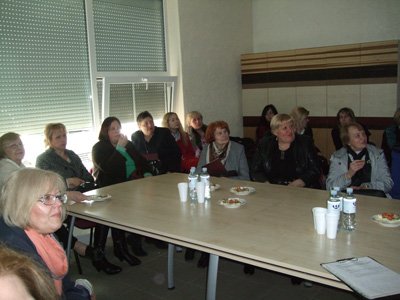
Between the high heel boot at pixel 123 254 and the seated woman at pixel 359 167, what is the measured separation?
1897 mm

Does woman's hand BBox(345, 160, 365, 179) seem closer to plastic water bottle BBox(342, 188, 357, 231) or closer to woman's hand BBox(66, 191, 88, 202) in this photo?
plastic water bottle BBox(342, 188, 357, 231)

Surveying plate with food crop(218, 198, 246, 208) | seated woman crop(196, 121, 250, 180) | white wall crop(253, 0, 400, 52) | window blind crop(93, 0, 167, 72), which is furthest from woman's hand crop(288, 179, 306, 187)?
white wall crop(253, 0, 400, 52)

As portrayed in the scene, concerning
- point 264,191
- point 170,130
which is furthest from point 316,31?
point 264,191

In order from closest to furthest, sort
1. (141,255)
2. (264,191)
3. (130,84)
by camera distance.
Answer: (264,191) < (141,255) < (130,84)

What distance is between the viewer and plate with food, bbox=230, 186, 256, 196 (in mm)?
3014

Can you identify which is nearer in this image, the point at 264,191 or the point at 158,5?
the point at 264,191

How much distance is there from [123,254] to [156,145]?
1479 mm

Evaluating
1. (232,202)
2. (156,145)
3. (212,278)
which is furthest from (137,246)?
(212,278)

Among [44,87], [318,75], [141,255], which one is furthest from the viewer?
[318,75]

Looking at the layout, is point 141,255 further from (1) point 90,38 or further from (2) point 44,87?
(1) point 90,38

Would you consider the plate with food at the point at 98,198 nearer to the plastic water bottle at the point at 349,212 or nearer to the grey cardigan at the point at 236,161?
the grey cardigan at the point at 236,161

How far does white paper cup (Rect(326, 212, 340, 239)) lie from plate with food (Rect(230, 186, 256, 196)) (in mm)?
1008

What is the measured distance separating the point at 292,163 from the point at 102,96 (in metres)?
2.56

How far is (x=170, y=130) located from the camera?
5.28m
